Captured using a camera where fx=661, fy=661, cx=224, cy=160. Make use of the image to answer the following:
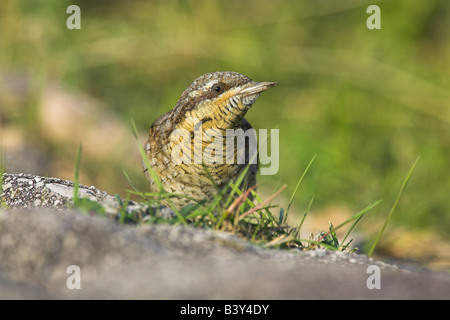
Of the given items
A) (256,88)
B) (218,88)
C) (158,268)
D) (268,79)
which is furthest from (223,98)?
(268,79)

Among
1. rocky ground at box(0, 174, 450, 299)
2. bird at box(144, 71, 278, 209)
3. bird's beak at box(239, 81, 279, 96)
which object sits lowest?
rocky ground at box(0, 174, 450, 299)

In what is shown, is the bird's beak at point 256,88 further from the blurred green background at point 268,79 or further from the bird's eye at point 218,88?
the blurred green background at point 268,79

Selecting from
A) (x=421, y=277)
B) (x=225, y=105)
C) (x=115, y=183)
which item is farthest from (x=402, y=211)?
(x=421, y=277)

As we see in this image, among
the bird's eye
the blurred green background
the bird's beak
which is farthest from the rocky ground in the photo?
the blurred green background

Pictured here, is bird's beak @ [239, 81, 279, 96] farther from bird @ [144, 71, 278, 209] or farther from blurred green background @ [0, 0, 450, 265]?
blurred green background @ [0, 0, 450, 265]

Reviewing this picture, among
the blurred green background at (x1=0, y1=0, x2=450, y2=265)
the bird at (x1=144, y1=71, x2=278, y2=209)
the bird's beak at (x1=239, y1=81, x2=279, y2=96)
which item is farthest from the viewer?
the blurred green background at (x1=0, y1=0, x2=450, y2=265)

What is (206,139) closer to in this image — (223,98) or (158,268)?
(223,98)
